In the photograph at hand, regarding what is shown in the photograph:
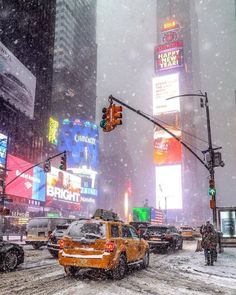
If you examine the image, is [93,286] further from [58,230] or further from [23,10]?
[23,10]

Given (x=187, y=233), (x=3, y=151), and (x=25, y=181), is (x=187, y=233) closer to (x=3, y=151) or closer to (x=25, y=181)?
(x=3, y=151)

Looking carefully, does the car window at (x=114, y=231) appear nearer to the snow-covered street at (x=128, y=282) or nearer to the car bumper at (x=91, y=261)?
the car bumper at (x=91, y=261)

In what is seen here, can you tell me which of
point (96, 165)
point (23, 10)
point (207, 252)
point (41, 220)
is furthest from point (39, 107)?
point (207, 252)

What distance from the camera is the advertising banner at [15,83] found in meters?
52.2

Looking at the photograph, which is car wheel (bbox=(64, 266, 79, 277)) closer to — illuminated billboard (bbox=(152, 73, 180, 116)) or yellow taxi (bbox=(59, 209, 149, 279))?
yellow taxi (bbox=(59, 209, 149, 279))

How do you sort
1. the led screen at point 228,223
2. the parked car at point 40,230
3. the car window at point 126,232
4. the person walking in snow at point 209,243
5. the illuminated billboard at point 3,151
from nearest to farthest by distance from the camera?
the car window at point 126,232
the person walking in snow at point 209,243
the parked car at point 40,230
the led screen at point 228,223
the illuminated billboard at point 3,151

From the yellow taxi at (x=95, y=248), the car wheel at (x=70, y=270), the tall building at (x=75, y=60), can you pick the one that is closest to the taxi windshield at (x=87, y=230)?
the yellow taxi at (x=95, y=248)


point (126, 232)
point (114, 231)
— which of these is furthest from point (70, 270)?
point (126, 232)

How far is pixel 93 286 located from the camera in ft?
30.8

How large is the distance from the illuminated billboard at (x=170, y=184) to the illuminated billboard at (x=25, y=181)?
84.9 m

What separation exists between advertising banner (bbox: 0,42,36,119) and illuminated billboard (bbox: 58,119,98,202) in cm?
5489

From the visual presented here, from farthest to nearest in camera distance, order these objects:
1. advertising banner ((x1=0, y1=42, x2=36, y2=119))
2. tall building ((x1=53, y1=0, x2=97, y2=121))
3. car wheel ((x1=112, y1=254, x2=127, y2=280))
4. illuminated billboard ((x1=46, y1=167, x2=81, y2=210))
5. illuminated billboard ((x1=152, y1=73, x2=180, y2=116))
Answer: tall building ((x1=53, y1=0, x2=97, y2=121)) < illuminated billboard ((x1=152, y1=73, x2=180, y2=116)) < illuminated billboard ((x1=46, y1=167, x2=81, y2=210)) < advertising banner ((x1=0, y1=42, x2=36, y2=119)) < car wheel ((x1=112, y1=254, x2=127, y2=280))

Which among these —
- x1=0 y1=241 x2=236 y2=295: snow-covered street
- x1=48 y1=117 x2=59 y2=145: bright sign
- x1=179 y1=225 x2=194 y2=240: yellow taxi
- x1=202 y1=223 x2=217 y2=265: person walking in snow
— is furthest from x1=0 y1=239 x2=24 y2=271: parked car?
x1=48 y1=117 x2=59 y2=145: bright sign

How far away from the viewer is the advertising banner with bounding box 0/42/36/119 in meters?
52.2
